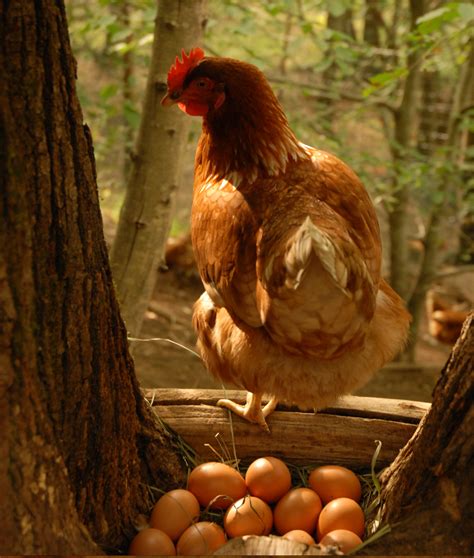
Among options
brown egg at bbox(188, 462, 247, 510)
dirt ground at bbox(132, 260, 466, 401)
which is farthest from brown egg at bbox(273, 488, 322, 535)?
dirt ground at bbox(132, 260, 466, 401)

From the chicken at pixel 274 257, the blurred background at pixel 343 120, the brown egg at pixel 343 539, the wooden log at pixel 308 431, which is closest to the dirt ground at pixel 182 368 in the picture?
the blurred background at pixel 343 120

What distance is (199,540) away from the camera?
1.47 metres

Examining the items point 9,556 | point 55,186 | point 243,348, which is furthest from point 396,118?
point 9,556

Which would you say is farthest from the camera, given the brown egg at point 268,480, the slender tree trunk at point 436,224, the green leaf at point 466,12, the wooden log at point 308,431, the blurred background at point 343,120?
the slender tree trunk at point 436,224

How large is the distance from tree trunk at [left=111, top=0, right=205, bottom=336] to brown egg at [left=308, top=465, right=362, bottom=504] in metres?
1.00

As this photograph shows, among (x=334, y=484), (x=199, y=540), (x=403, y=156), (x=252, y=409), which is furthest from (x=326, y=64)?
(x=199, y=540)

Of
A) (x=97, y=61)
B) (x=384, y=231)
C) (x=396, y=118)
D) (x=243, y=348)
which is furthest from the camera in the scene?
(x=384, y=231)

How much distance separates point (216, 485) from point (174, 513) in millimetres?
137

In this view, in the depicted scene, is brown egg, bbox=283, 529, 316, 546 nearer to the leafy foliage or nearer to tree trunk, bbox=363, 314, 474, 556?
tree trunk, bbox=363, 314, 474, 556

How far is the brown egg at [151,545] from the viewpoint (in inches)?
55.9

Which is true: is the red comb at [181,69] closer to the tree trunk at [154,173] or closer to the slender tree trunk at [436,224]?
the tree trunk at [154,173]

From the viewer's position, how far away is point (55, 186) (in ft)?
3.69

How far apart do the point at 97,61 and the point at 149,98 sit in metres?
2.85

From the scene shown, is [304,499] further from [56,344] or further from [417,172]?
[417,172]
